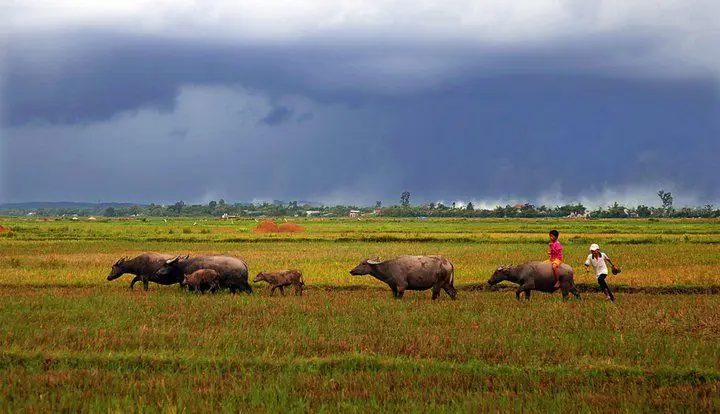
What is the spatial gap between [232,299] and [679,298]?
10.0 metres

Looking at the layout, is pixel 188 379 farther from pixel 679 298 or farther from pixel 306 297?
pixel 679 298

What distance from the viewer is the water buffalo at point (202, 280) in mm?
15461

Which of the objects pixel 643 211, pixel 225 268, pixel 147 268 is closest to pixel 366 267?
pixel 225 268

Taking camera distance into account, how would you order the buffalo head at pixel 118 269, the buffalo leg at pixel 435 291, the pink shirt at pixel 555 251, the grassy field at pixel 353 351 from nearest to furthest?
1. the grassy field at pixel 353 351
2. the pink shirt at pixel 555 251
3. the buffalo leg at pixel 435 291
4. the buffalo head at pixel 118 269

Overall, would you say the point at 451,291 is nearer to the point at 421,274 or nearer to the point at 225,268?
the point at 421,274

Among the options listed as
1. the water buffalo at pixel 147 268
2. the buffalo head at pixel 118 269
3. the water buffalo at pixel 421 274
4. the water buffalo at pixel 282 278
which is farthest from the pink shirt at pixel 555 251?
the buffalo head at pixel 118 269

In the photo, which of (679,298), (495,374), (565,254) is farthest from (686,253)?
(495,374)

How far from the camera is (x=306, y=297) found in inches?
589

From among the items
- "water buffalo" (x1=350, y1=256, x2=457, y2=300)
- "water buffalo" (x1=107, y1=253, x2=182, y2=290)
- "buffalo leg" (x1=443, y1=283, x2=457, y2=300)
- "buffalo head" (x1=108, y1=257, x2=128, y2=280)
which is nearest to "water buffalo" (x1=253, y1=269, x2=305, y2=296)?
"water buffalo" (x1=350, y1=256, x2=457, y2=300)

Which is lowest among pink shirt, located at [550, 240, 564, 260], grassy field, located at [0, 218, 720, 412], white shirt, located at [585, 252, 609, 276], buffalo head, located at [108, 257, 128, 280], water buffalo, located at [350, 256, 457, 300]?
grassy field, located at [0, 218, 720, 412]

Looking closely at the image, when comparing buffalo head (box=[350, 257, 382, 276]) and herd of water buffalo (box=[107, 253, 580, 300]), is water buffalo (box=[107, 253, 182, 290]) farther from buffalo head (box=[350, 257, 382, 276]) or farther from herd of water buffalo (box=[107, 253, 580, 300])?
buffalo head (box=[350, 257, 382, 276])

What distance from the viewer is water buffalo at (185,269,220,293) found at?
15.5 m

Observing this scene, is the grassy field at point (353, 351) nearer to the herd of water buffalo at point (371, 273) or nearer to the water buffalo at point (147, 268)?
the herd of water buffalo at point (371, 273)

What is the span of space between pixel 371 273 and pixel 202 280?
155 inches
